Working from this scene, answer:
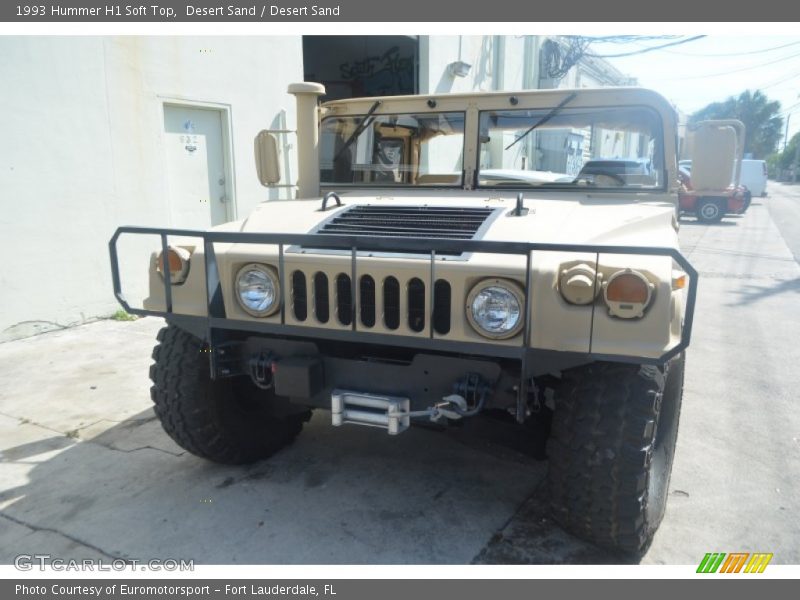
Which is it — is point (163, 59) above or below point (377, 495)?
above

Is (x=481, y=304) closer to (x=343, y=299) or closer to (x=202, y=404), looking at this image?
(x=343, y=299)

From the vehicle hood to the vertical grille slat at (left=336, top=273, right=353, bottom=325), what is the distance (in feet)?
1.37

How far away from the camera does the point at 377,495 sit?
3061 mm

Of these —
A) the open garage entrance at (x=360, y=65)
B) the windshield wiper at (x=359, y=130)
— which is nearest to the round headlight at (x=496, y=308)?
the windshield wiper at (x=359, y=130)

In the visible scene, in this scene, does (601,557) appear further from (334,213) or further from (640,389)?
(334,213)

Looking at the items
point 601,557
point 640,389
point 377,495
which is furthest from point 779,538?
point 377,495

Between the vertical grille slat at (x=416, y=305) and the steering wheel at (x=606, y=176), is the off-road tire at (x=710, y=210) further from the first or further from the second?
the vertical grille slat at (x=416, y=305)

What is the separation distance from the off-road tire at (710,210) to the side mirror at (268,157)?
1543 centimetres

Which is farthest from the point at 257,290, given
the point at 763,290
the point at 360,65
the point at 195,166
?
the point at 360,65

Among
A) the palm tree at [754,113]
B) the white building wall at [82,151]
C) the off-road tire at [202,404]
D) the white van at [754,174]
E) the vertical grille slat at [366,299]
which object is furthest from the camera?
the palm tree at [754,113]

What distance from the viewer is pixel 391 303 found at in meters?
2.50

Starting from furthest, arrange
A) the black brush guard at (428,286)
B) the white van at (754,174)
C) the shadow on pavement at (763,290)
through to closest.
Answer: the white van at (754,174), the shadow on pavement at (763,290), the black brush guard at (428,286)

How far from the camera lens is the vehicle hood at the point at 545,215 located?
2.61 metres

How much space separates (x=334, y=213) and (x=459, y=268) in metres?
0.97
